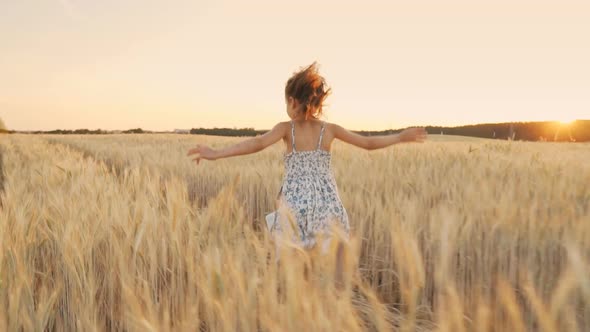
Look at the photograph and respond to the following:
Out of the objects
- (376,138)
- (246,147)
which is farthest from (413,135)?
(246,147)

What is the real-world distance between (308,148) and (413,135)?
511mm

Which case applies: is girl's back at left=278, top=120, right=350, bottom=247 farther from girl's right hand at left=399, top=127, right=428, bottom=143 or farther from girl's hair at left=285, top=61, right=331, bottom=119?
girl's right hand at left=399, top=127, right=428, bottom=143

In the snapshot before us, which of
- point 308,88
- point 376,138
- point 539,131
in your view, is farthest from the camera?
point 539,131

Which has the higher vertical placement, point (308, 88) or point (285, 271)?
point (308, 88)

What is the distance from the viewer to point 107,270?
153cm

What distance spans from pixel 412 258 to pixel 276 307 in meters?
0.29

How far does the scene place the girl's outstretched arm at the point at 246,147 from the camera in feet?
7.48

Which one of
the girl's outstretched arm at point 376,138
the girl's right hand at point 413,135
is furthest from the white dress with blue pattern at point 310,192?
the girl's right hand at point 413,135

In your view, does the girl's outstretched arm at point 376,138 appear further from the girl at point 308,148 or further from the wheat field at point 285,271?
the wheat field at point 285,271

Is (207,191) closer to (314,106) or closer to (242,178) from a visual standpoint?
(242,178)

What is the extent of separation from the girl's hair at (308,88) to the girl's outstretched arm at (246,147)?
16 cm

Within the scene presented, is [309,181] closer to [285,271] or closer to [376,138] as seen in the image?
[376,138]

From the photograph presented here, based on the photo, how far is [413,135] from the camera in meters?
2.33

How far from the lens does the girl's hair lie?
2.20 m
